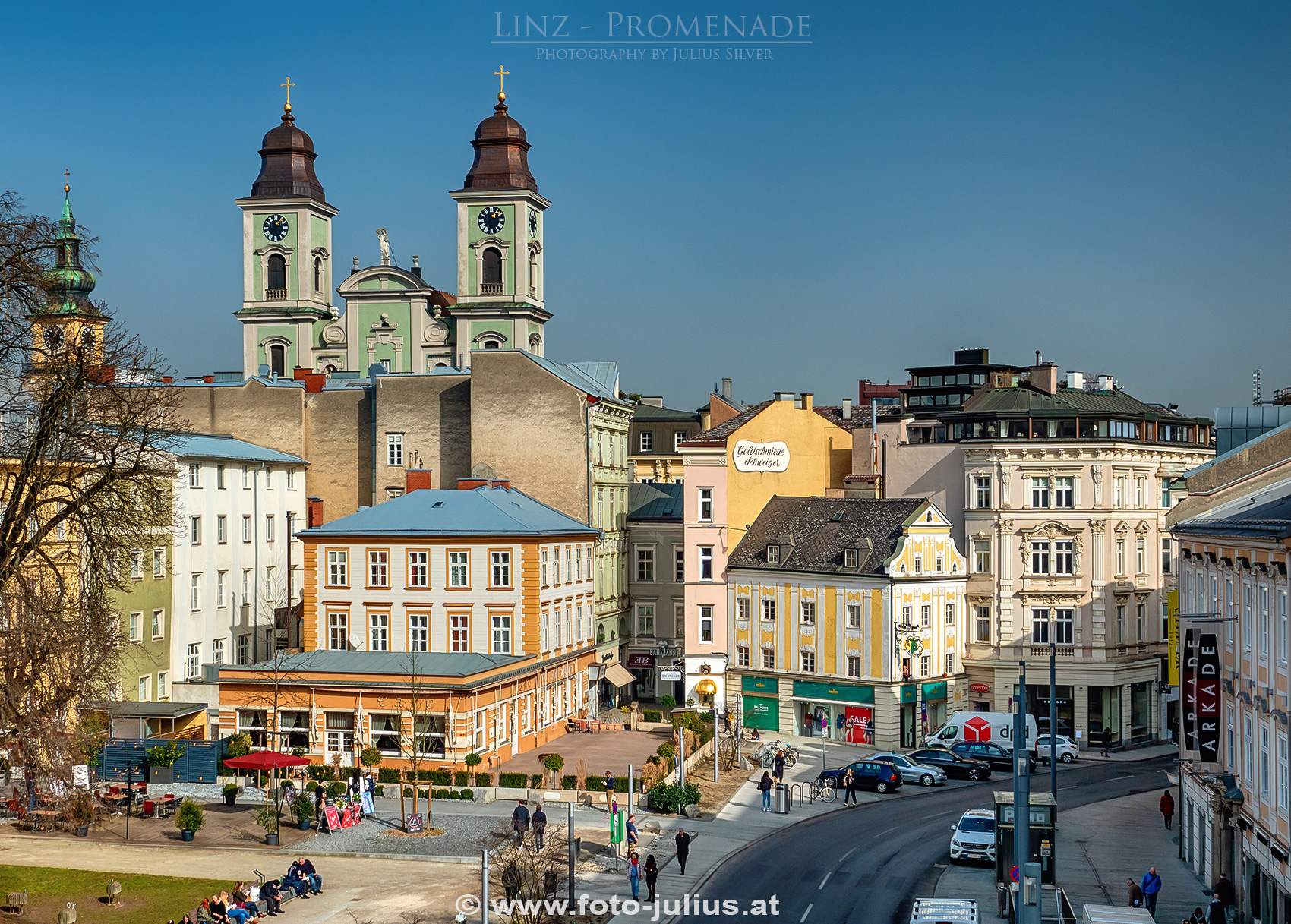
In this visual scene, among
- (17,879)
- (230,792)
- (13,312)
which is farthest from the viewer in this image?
(230,792)

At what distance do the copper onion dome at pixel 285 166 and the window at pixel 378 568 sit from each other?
4581 centimetres

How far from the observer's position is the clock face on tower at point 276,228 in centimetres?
10375

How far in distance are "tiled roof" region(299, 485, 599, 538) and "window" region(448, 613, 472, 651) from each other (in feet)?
12.4

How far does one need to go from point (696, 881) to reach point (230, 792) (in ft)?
59.4

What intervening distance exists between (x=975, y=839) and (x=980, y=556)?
31591 millimetres

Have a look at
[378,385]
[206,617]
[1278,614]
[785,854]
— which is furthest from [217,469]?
[1278,614]

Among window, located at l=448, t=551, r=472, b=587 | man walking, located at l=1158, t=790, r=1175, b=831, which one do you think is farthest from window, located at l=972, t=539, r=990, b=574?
window, located at l=448, t=551, r=472, b=587

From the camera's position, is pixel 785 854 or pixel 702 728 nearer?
pixel 785 854

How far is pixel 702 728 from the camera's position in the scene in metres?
66.5

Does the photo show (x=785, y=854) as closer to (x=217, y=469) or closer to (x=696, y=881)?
(x=696, y=881)

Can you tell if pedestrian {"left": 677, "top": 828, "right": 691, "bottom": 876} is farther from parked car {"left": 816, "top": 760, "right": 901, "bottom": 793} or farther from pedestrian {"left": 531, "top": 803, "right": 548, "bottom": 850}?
parked car {"left": 816, "top": 760, "right": 901, "bottom": 793}

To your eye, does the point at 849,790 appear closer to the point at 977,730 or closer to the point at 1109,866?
the point at 977,730

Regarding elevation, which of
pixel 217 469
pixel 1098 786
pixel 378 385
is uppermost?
pixel 378 385

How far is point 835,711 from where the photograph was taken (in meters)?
72.1
